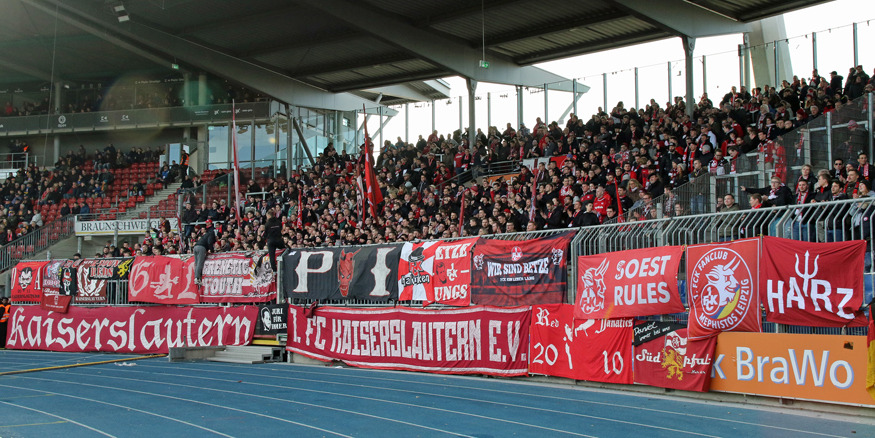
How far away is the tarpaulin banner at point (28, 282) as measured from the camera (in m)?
22.6

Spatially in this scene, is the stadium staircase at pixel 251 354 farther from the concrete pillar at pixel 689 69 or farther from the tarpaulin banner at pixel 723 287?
the concrete pillar at pixel 689 69

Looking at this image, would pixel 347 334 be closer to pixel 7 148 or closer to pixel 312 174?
pixel 312 174

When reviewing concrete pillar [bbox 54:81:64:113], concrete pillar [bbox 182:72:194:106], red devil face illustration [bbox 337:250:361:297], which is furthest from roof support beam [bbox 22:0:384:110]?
red devil face illustration [bbox 337:250:361:297]

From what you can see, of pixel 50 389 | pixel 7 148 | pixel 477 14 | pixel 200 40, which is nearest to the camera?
pixel 50 389

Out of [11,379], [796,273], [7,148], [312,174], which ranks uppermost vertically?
[7,148]

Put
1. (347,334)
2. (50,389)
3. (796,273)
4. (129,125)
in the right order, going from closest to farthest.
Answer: (796,273) < (50,389) < (347,334) < (129,125)

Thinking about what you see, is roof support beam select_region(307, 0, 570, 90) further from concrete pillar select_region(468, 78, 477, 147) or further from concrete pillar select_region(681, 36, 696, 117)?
concrete pillar select_region(681, 36, 696, 117)

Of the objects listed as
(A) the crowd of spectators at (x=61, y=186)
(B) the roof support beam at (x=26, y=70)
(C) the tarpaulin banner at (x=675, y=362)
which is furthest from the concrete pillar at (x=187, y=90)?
(C) the tarpaulin banner at (x=675, y=362)

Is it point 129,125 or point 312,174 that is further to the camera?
point 129,125

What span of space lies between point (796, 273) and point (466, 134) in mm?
21309

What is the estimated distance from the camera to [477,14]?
25.8 m

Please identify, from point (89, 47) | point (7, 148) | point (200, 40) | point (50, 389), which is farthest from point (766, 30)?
point (7, 148)

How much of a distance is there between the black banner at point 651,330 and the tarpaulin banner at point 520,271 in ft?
5.41

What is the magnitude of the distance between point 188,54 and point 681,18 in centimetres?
1923
